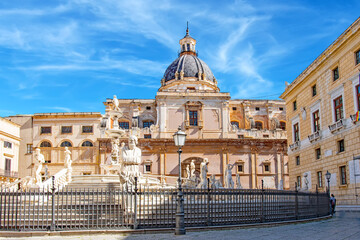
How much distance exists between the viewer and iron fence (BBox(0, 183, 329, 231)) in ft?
40.1

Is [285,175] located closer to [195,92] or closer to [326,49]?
[195,92]

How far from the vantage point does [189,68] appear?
6000 cm

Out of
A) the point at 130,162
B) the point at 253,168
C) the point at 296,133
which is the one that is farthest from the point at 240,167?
the point at 130,162

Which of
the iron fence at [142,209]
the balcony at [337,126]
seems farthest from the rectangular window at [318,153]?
the iron fence at [142,209]

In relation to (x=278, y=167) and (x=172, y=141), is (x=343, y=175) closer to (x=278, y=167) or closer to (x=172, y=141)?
(x=278, y=167)

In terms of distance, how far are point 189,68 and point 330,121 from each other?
117ft

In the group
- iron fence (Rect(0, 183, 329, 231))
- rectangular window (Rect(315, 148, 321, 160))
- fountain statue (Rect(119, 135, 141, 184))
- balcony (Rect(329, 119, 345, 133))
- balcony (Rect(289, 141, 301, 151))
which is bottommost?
iron fence (Rect(0, 183, 329, 231))

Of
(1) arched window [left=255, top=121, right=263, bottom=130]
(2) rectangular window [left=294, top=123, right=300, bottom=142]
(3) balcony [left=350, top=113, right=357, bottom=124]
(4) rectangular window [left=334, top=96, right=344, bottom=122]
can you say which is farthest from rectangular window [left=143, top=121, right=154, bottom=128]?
(3) balcony [left=350, top=113, right=357, bottom=124]

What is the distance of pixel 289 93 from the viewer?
3372 cm

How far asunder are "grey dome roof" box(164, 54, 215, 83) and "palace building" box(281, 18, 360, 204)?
90.7 ft

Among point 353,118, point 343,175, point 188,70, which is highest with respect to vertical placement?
point 188,70

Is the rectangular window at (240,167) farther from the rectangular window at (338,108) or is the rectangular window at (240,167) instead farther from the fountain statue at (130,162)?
the fountain statue at (130,162)

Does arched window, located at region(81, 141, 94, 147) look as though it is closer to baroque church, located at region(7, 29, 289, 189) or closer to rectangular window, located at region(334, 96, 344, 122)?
baroque church, located at region(7, 29, 289, 189)

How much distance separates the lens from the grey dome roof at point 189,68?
2351 inches
